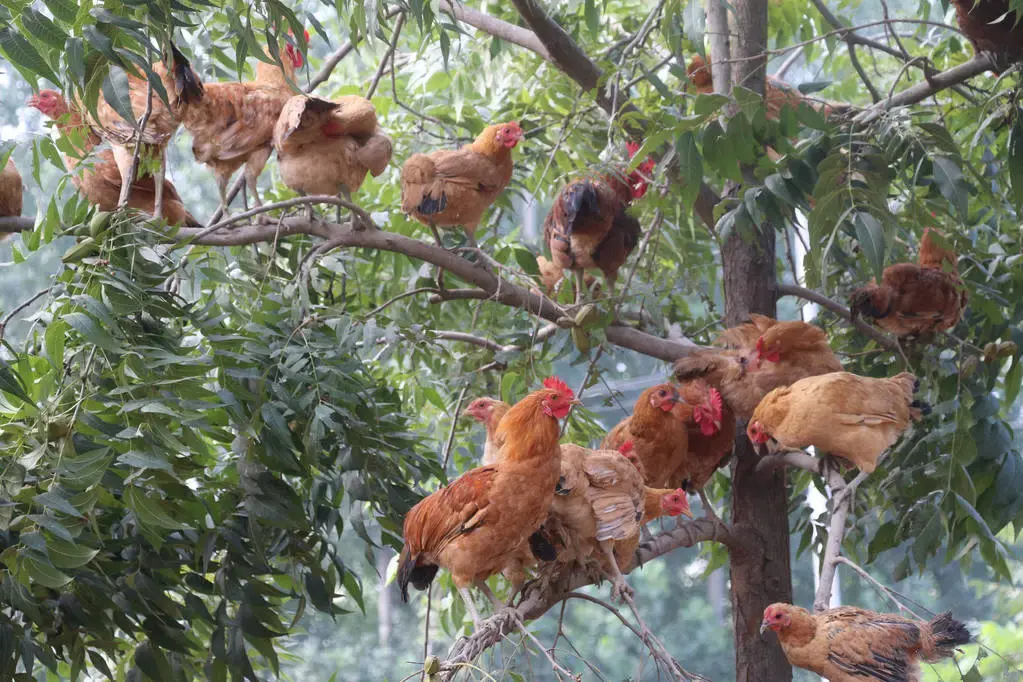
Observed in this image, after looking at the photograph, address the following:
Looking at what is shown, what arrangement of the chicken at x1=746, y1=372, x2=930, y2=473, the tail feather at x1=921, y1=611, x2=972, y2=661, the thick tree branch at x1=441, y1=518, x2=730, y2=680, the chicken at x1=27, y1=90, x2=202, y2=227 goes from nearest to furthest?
1. the thick tree branch at x1=441, y1=518, x2=730, y2=680
2. the tail feather at x1=921, y1=611, x2=972, y2=661
3. the chicken at x1=746, y1=372, x2=930, y2=473
4. the chicken at x1=27, y1=90, x2=202, y2=227

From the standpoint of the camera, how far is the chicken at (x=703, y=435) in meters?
2.07

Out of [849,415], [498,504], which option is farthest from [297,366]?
[849,415]

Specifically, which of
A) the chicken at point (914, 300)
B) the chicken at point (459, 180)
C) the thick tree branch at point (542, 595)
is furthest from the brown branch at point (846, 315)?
the chicken at point (459, 180)

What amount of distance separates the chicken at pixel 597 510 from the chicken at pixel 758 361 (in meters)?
0.50

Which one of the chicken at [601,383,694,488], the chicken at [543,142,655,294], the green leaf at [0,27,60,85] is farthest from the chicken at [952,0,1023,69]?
the green leaf at [0,27,60,85]

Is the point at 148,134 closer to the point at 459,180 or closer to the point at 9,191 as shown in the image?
the point at 9,191

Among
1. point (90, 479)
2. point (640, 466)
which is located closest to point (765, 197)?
point (640, 466)

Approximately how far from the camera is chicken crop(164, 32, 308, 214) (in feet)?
6.33

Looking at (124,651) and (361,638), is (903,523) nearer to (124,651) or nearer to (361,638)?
(124,651)

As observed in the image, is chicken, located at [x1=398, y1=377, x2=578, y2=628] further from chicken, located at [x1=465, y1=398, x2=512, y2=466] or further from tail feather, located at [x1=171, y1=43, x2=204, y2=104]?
tail feather, located at [x1=171, y1=43, x2=204, y2=104]

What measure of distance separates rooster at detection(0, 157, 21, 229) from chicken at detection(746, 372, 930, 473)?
4.95ft

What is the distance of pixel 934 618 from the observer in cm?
157

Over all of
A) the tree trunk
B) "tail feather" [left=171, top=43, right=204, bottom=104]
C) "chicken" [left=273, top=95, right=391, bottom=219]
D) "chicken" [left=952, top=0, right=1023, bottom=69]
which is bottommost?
the tree trunk

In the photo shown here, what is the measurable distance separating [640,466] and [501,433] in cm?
39
